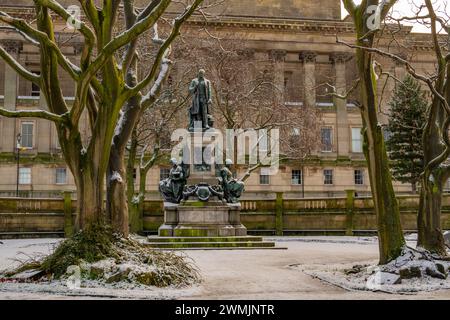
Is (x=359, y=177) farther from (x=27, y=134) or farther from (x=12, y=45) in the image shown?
(x=12, y=45)

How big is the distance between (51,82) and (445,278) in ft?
29.1

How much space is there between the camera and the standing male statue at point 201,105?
23.3 m

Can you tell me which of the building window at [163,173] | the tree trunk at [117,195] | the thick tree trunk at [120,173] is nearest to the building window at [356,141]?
the building window at [163,173]

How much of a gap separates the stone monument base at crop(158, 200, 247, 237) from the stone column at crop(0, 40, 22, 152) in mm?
41114

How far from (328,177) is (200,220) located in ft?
139

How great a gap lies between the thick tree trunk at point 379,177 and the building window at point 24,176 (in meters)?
50.8

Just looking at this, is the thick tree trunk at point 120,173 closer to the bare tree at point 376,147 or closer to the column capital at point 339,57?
the bare tree at point 376,147

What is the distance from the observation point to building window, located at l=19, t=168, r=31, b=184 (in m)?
57.5

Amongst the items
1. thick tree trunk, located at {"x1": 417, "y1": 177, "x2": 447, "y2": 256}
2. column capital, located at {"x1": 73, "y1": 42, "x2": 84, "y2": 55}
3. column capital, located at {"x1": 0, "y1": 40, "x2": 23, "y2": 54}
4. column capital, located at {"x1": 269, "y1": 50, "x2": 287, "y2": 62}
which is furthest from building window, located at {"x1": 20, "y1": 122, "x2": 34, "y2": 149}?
thick tree trunk, located at {"x1": 417, "y1": 177, "x2": 447, "y2": 256}

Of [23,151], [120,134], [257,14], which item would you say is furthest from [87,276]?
[257,14]

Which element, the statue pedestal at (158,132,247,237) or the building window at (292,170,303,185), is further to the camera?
the building window at (292,170,303,185)

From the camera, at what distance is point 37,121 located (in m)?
60.2

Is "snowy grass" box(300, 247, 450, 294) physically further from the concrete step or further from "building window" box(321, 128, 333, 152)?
"building window" box(321, 128, 333, 152)

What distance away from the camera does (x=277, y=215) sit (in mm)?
30906
